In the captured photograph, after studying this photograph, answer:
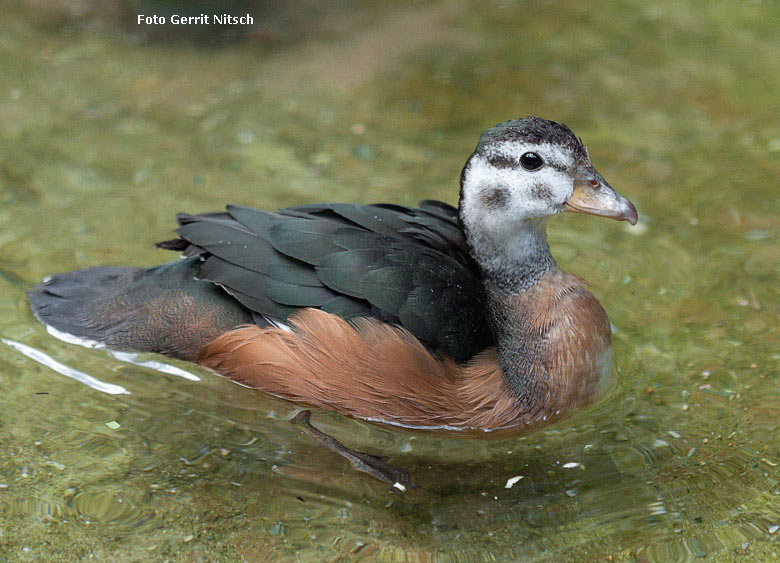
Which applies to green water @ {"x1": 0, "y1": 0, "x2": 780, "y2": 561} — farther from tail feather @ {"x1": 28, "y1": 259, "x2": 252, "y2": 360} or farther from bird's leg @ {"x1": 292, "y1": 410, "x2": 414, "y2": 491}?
tail feather @ {"x1": 28, "y1": 259, "x2": 252, "y2": 360}

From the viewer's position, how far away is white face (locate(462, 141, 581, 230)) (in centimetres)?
387

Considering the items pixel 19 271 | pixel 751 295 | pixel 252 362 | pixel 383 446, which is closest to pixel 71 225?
pixel 19 271

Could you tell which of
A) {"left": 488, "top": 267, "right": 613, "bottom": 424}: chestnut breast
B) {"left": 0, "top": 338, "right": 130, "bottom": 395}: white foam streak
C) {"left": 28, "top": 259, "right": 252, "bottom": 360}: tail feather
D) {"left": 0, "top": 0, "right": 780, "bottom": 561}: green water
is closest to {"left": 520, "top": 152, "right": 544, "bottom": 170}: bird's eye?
{"left": 488, "top": 267, "right": 613, "bottom": 424}: chestnut breast

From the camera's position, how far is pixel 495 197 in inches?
156

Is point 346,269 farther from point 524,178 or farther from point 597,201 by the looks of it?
point 597,201

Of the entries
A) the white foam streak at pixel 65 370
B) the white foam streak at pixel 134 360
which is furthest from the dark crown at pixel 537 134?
the white foam streak at pixel 65 370

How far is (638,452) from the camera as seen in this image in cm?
393

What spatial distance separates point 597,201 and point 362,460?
4.91ft

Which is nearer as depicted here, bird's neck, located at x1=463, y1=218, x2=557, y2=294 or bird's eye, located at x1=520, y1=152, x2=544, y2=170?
bird's eye, located at x1=520, y1=152, x2=544, y2=170

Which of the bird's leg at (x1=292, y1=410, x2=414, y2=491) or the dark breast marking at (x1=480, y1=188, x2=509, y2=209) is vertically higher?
the dark breast marking at (x1=480, y1=188, x2=509, y2=209)

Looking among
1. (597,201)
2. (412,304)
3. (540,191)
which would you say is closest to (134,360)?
(412,304)

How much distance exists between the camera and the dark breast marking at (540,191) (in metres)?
3.88

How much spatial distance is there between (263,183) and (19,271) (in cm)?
159

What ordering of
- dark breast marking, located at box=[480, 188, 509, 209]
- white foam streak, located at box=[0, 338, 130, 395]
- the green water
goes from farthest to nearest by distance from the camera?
white foam streak, located at box=[0, 338, 130, 395], dark breast marking, located at box=[480, 188, 509, 209], the green water
